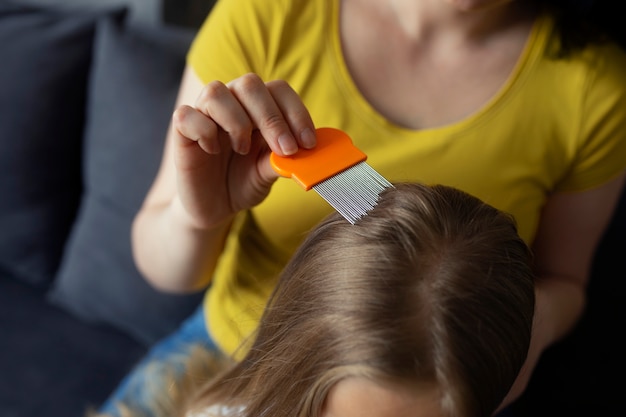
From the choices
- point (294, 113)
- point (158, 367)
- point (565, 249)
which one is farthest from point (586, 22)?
point (158, 367)

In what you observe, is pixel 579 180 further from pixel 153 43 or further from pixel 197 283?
pixel 153 43

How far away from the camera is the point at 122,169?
3.80ft

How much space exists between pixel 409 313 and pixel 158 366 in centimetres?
55

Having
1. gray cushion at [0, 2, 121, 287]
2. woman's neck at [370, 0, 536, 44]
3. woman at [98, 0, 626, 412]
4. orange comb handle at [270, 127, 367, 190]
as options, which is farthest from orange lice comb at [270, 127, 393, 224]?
gray cushion at [0, 2, 121, 287]

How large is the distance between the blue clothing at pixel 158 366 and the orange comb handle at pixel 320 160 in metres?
0.44

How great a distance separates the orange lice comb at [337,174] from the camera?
572mm

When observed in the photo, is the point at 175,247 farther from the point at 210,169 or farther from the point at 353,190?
the point at 353,190

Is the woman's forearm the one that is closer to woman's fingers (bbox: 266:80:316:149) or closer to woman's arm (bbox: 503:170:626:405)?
woman's fingers (bbox: 266:80:316:149)

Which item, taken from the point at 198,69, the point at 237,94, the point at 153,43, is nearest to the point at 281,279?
the point at 237,94

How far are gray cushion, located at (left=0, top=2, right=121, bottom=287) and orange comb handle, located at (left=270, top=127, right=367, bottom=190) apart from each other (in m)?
0.77

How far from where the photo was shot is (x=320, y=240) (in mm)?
611

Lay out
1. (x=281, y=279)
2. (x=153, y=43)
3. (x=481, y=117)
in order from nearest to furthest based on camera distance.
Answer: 1. (x=281, y=279)
2. (x=481, y=117)
3. (x=153, y=43)

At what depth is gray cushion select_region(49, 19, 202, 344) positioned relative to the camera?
112 centimetres

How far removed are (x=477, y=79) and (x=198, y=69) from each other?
0.35 meters
